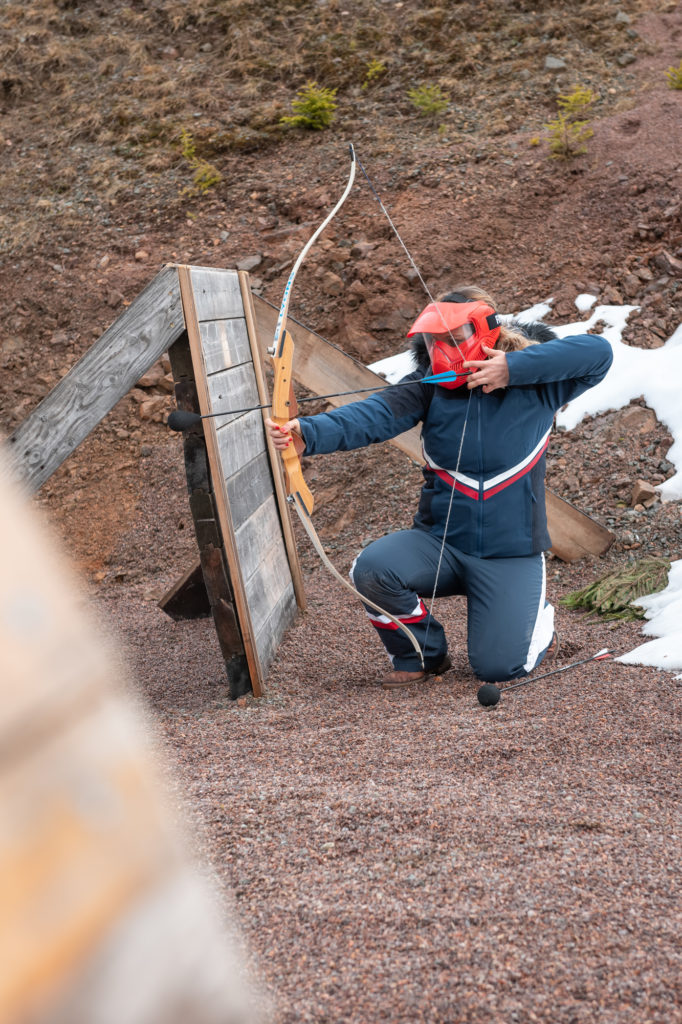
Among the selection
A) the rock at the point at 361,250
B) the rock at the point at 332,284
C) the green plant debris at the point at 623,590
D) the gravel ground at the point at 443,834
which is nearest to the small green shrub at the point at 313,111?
the rock at the point at 361,250

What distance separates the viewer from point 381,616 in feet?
10.7

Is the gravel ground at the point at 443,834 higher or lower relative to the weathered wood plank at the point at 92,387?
lower

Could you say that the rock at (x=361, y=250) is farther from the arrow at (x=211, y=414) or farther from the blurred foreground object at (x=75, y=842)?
the blurred foreground object at (x=75, y=842)

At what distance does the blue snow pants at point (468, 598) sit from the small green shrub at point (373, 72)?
7809 millimetres

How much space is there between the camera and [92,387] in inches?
110

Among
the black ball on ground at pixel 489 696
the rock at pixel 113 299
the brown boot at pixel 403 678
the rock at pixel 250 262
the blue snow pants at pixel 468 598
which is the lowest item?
the rock at pixel 113 299

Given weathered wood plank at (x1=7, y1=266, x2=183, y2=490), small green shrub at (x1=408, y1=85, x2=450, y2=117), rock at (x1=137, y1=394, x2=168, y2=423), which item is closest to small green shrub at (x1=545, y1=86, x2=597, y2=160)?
small green shrub at (x1=408, y1=85, x2=450, y2=117)

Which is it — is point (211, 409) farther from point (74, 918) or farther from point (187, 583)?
point (74, 918)

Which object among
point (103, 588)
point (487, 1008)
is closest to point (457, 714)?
point (487, 1008)

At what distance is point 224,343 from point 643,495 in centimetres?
250

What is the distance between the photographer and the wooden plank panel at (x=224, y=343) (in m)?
3.15

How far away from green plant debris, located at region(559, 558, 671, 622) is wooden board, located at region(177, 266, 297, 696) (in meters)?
1.42

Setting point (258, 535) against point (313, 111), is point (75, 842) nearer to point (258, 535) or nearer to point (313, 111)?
point (258, 535)

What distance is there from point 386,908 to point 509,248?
6.33m
